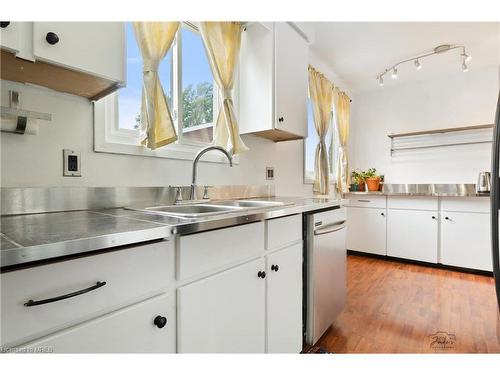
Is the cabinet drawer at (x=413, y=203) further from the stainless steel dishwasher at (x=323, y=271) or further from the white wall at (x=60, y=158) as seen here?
the white wall at (x=60, y=158)

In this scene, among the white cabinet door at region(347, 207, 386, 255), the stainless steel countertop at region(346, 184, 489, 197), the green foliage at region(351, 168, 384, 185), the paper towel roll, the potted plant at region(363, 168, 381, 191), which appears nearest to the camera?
the paper towel roll

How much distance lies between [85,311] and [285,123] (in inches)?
66.2

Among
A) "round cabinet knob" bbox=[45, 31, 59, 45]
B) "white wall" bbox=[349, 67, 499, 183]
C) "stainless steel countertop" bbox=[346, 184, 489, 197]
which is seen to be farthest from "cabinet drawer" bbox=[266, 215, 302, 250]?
"white wall" bbox=[349, 67, 499, 183]

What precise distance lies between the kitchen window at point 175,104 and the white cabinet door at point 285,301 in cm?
85

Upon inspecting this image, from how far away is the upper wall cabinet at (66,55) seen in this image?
2.59ft

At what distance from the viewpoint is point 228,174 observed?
191cm

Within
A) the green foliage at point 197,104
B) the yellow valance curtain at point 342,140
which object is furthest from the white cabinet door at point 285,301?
the yellow valance curtain at point 342,140

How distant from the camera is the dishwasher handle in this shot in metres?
1.52

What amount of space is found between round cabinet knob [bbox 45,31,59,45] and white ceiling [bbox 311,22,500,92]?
89.9 inches

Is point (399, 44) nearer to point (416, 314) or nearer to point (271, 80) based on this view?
point (271, 80)

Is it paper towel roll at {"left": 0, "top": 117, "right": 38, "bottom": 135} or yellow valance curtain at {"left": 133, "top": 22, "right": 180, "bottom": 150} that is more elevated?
yellow valance curtain at {"left": 133, "top": 22, "right": 180, "bottom": 150}

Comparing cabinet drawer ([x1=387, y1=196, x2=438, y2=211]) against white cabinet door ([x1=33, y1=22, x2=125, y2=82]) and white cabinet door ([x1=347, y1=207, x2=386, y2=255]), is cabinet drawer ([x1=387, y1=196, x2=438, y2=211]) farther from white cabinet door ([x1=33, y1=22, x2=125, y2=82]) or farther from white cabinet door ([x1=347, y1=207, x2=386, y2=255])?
white cabinet door ([x1=33, y1=22, x2=125, y2=82])

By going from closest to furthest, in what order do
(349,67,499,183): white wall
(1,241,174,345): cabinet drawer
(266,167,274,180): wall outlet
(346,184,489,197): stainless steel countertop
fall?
(1,241,174,345): cabinet drawer
(266,167,274,180): wall outlet
(346,184,489,197): stainless steel countertop
(349,67,499,183): white wall
